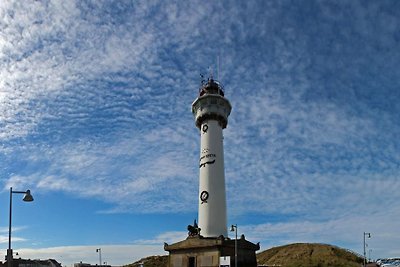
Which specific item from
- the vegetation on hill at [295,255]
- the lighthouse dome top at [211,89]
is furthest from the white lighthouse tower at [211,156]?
the vegetation on hill at [295,255]

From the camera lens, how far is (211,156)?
155ft

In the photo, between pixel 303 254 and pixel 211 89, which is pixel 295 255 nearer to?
pixel 303 254

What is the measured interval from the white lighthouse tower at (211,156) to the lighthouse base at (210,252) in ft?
7.97

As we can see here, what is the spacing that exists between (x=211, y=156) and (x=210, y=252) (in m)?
11.5

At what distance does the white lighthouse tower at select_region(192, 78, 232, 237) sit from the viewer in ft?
→ 147

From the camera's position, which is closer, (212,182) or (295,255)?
(212,182)

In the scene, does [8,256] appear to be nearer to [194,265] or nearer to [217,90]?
[194,265]

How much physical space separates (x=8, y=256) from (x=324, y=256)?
65.7m

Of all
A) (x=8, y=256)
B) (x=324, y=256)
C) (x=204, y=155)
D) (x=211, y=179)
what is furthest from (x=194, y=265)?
(x=324, y=256)

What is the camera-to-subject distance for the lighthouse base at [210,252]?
39.8 m

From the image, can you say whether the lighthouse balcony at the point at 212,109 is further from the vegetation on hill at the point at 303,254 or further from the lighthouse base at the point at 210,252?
the vegetation on hill at the point at 303,254

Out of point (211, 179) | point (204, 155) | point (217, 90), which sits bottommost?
point (211, 179)

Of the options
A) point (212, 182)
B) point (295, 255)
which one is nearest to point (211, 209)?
point (212, 182)

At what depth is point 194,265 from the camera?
137ft
